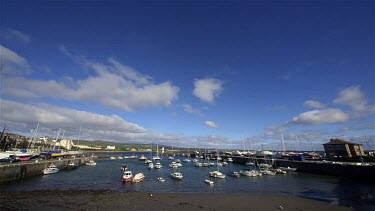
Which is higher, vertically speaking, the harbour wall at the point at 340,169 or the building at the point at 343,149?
the building at the point at 343,149

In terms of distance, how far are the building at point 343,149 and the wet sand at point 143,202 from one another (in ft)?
237

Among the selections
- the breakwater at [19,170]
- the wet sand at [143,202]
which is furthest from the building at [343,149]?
the breakwater at [19,170]

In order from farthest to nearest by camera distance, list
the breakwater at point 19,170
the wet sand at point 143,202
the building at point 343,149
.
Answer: the building at point 343,149 < the breakwater at point 19,170 < the wet sand at point 143,202

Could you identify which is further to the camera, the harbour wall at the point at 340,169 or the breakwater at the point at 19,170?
the harbour wall at the point at 340,169

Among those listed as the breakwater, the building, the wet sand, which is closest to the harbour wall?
the building

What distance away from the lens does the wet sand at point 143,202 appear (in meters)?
32.6

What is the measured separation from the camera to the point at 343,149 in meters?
96.4

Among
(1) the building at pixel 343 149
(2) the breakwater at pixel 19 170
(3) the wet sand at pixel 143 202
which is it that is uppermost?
(1) the building at pixel 343 149

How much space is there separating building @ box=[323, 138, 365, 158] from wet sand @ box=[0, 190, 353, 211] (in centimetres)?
7231

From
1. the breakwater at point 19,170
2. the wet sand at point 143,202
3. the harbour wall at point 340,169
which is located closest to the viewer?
the wet sand at point 143,202

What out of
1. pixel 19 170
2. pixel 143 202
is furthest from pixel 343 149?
pixel 19 170

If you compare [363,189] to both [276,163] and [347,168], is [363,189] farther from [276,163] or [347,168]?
[276,163]

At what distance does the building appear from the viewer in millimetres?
93900

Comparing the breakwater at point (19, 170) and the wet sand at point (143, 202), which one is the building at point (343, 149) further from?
the breakwater at point (19, 170)
